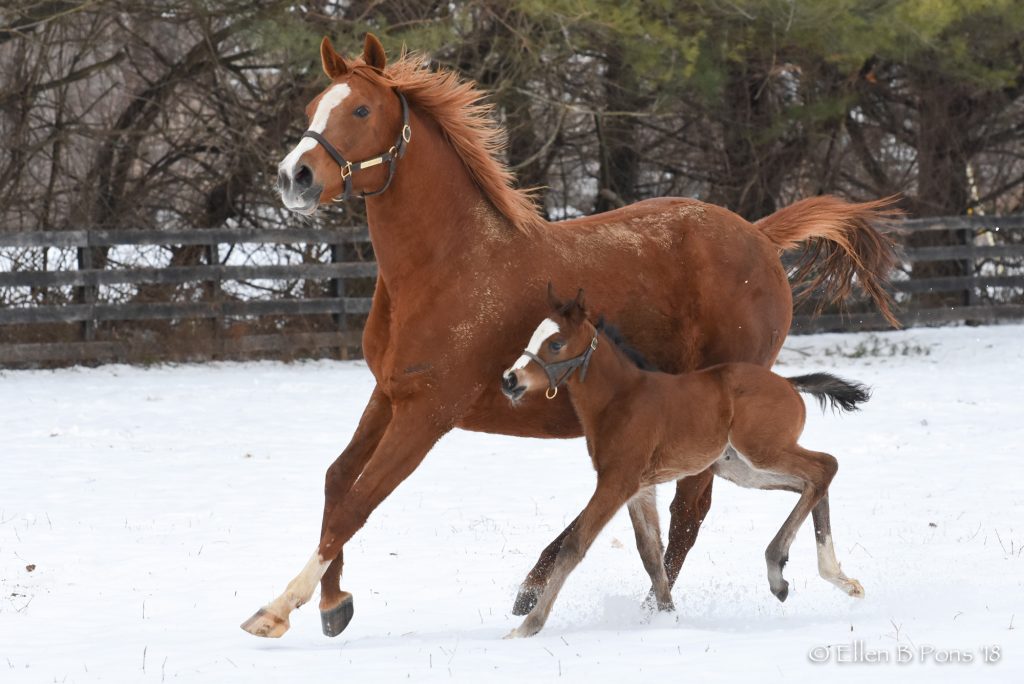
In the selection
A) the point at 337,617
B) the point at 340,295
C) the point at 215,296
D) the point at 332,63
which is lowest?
the point at 337,617

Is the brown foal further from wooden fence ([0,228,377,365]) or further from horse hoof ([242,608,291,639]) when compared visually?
wooden fence ([0,228,377,365])

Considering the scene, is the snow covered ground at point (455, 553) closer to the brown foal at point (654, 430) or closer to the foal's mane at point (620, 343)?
the brown foal at point (654, 430)

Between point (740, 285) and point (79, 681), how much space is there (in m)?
3.10

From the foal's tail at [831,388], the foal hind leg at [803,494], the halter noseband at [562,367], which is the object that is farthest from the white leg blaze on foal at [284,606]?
the foal's tail at [831,388]

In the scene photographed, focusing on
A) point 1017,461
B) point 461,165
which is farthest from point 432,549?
point 1017,461

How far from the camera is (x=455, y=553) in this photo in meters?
6.86

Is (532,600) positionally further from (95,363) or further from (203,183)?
(203,183)

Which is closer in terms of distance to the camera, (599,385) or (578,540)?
(578,540)

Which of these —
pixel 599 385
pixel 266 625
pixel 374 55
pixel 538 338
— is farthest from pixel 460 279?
pixel 266 625

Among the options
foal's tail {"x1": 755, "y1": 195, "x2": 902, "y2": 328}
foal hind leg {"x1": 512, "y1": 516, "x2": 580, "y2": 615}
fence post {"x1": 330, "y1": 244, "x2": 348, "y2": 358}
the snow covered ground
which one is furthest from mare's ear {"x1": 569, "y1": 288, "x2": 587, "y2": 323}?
fence post {"x1": 330, "y1": 244, "x2": 348, "y2": 358}

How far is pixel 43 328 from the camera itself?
13914 mm

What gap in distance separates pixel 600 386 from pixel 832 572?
4.18ft

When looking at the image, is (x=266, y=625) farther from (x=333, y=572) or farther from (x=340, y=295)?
(x=340, y=295)

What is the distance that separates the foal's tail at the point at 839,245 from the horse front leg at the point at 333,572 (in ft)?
7.29
